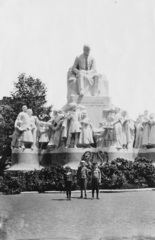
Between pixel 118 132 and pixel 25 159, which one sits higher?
pixel 118 132

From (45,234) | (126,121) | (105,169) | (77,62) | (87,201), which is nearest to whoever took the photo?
(45,234)

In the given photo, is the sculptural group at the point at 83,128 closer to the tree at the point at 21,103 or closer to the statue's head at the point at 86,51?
the statue's head at the point at 86,51

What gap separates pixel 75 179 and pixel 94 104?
672 centimetres

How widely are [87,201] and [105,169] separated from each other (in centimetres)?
423

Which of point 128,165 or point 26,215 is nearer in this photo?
point 26,215

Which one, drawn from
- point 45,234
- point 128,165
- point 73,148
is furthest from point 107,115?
point 45,234

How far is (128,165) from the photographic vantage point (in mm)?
18703

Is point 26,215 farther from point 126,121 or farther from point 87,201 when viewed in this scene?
point 126,121

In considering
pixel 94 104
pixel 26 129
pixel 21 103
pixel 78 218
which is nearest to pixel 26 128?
pixel 26 129

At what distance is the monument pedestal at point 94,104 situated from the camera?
23328mm

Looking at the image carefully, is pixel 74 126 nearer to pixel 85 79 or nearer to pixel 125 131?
pixel 125 131

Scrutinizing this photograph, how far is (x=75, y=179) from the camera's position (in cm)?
1772

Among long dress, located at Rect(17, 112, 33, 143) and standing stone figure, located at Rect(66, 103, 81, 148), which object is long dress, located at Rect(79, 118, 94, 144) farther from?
long dress, located at Rect(17, 112, 33, 143)

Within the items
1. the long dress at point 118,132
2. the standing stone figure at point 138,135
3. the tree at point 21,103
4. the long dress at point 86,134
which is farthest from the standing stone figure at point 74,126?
the tree at point 21,103
